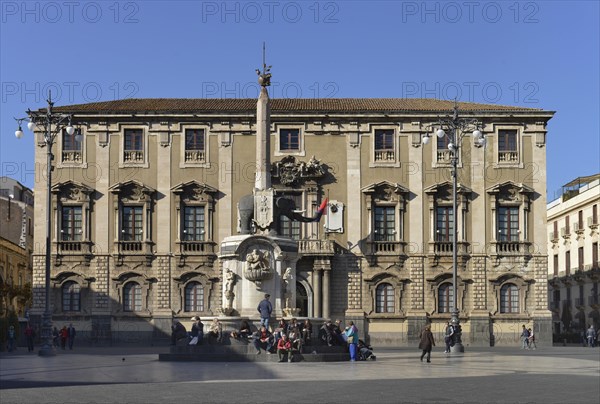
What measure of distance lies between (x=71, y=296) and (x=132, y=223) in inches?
195

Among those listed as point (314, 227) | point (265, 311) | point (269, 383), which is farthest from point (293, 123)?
point (269, 383)

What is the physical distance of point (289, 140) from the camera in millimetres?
59312

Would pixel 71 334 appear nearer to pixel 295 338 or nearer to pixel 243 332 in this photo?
pixel 243 332

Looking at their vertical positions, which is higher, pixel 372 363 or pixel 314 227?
pixel 314 227

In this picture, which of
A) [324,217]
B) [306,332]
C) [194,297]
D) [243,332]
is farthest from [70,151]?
[306,332]

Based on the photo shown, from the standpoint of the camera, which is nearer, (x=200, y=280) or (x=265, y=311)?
(x=265, y=311)

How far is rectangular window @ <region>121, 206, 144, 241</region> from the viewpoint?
5875cm

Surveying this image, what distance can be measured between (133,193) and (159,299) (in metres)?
5.76

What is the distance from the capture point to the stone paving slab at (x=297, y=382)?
20.6 metres

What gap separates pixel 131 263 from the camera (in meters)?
58.4

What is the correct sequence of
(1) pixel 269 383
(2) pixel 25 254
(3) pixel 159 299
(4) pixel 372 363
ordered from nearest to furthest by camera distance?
(1) pixel 269 383, (4) pixel 372 363, (3) pixel 159 299, (2) pixel 25 254

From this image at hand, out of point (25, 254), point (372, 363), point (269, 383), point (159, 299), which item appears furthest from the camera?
point (25, 254)

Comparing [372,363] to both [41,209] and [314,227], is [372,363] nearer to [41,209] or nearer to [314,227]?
[314,227]

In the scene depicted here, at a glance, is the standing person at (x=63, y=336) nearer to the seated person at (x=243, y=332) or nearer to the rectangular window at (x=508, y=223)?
the seated person at (x=243, y=332)
